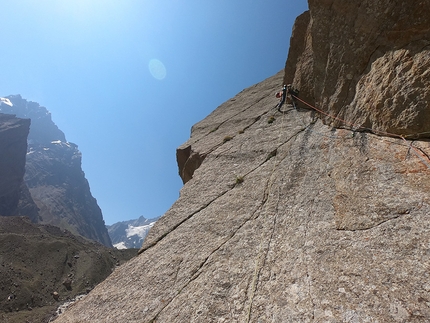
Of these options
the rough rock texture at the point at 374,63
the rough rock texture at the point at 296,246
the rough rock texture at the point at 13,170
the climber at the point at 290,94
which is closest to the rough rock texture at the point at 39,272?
the rough rock texture at the point at 13,170

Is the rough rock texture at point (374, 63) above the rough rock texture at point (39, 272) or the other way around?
the other way around

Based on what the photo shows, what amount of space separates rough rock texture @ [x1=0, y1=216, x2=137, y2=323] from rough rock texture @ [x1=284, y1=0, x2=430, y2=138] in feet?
228

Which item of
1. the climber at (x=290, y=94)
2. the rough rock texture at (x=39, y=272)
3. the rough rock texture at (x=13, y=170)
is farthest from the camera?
the rough rock texture at (x=13, y=170)

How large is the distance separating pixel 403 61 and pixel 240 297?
257 inches

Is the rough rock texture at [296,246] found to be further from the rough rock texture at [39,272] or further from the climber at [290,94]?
the rough rock texture at [39,272]

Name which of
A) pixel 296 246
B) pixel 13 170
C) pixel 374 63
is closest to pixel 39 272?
pixel 296 246

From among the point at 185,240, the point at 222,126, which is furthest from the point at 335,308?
the point at 222,126

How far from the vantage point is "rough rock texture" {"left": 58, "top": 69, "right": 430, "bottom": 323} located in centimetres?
400

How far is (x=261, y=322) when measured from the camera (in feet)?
13.5

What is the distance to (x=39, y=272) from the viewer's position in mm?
73375

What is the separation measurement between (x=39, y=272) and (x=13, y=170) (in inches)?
4259

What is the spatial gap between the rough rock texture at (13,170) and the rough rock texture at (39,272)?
54698 mm

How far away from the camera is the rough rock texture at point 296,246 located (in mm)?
4000

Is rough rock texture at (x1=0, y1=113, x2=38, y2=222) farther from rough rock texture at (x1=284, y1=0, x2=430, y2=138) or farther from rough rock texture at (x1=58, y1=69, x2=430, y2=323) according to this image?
rough rock texture at (x1=284, y1=0, x2=430, y2=138)
